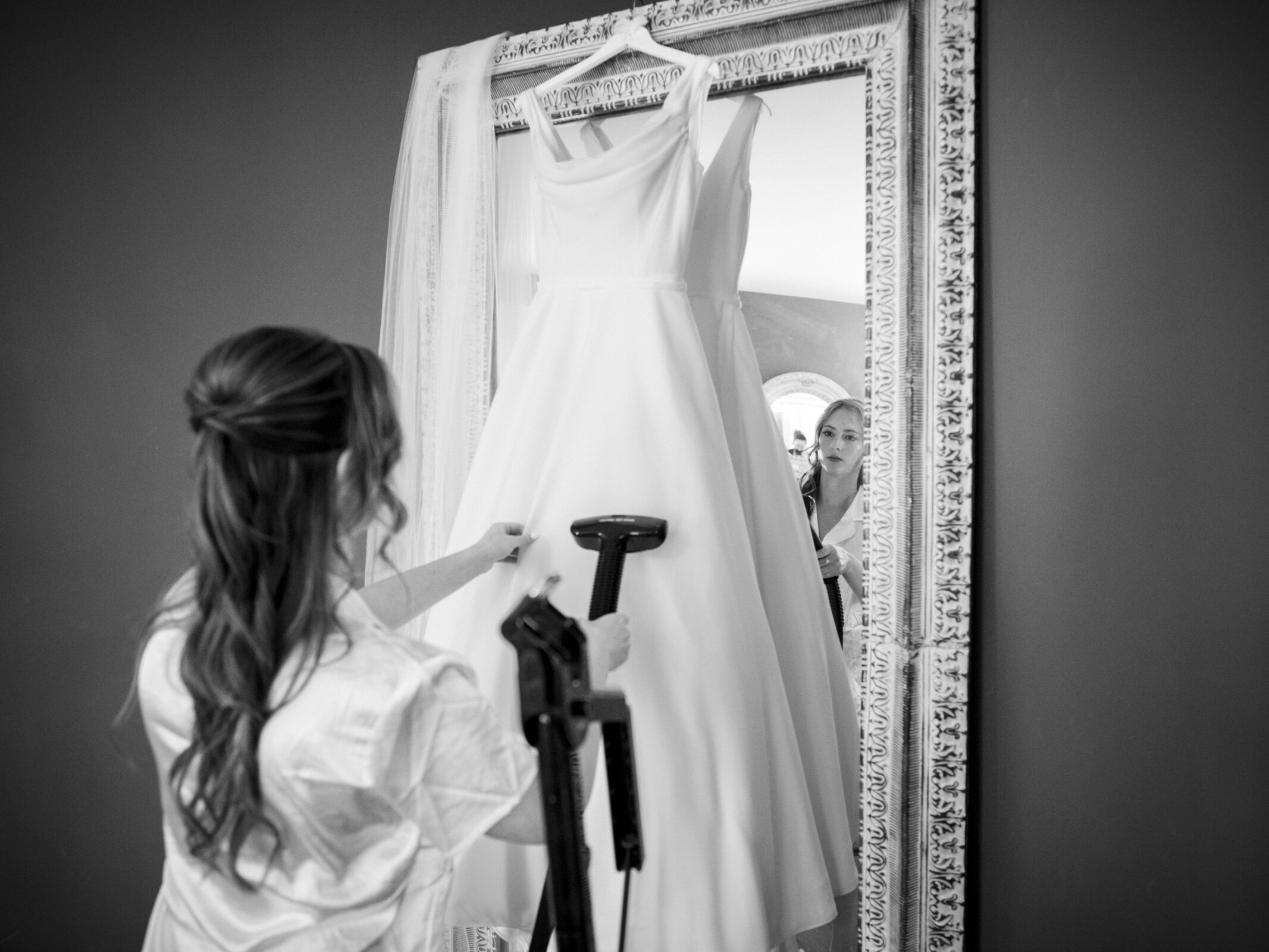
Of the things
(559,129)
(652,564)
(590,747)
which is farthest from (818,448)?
(559,129)

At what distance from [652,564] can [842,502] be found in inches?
11.2

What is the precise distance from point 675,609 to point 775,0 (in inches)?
32.9

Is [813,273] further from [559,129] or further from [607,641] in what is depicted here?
[607,641]

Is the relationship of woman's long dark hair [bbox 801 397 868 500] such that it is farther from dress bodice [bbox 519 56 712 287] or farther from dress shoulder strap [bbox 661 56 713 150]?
dress shoulder strap [bbox 661 56 713 150]

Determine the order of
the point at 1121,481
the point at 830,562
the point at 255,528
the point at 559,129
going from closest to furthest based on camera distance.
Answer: the point at 255,528, the point at 1121,481, the point at 830,562, the point at 559,129

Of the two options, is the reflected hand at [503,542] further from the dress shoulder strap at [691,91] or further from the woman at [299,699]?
the dress shoulder strap at [691,91]

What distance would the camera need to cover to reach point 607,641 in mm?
1051

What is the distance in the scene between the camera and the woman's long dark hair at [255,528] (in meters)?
0.84

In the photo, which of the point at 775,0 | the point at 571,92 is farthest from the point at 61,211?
the point at 775,0

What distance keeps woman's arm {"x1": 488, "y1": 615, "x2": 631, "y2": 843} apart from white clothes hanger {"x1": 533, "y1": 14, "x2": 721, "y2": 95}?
2.59 ft

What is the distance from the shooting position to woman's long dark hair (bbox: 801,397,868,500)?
1.32 m

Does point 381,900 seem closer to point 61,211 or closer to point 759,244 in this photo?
point 759,244

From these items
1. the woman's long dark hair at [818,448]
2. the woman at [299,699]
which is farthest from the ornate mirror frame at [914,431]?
the woman at [299,699]

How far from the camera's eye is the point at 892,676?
132 cm
